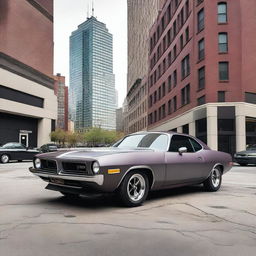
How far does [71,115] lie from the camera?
19212cm

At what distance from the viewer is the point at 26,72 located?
1882 inches

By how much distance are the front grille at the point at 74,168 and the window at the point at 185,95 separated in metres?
31.9

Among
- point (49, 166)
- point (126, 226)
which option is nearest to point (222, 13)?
point (49, 166)

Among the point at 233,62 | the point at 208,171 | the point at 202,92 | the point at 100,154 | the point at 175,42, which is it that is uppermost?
the point at 175,42

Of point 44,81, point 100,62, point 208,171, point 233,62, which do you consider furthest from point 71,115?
point 208,171

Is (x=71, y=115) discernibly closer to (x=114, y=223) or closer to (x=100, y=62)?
(x=100, y=62)

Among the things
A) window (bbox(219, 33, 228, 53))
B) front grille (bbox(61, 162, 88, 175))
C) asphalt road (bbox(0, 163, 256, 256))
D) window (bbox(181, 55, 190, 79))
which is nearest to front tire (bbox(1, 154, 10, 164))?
asphalt road (bbox(0, 163, 256, 256))

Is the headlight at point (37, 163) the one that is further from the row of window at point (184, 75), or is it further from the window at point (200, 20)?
the window at point (200, 20)

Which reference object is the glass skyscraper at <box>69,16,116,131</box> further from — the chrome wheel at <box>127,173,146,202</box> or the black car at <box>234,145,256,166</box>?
the chrome wheel at <box>127,173,146,202</box>

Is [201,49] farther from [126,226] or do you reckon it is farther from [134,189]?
[126,226]

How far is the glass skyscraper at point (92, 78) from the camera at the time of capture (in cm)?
17500

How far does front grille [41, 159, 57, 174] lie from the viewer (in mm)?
6258

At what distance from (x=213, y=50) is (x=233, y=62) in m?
2.23

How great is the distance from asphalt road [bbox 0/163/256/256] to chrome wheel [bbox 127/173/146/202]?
26 cm
